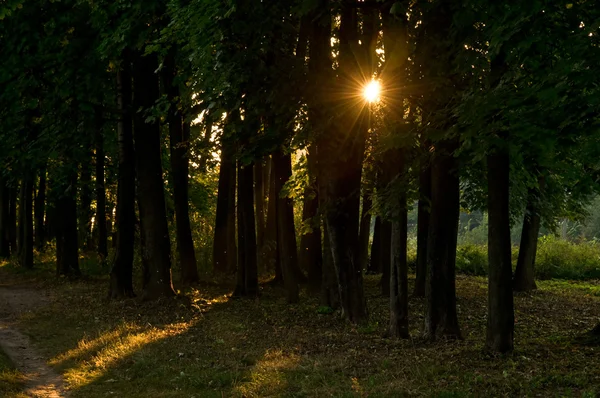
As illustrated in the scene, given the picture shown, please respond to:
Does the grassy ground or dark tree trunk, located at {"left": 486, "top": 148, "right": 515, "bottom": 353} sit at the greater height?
dark tree trunk, located at {"left": 486, "top": 148, "right": 515, "bottom": 353}

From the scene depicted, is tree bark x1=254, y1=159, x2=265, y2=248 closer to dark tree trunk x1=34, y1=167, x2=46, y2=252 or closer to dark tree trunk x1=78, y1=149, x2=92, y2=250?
dark tree trunk x1=78, y1=149, x2=92, y2=250

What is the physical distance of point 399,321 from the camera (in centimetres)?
1174

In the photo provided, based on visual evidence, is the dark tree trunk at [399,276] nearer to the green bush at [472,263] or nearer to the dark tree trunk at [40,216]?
the green bush at [472,263]

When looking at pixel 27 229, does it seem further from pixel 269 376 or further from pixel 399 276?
pixel 269 376

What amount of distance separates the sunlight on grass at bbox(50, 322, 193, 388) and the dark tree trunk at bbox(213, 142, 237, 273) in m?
9.57

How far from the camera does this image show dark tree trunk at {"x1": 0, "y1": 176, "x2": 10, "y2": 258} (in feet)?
116

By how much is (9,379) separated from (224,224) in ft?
48.5

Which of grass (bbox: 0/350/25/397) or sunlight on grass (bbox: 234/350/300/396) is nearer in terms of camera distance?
sunlight on grass (bbox: 234/350/300/396)

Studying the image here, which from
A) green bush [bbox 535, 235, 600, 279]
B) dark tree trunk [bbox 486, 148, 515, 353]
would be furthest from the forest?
green bush [bbox 535, 235, 600, 279]

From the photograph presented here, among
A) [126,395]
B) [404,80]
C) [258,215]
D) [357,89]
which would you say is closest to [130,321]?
[126,395]

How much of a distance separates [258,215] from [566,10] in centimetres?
1833

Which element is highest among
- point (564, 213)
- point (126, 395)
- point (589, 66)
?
point (589, 66)

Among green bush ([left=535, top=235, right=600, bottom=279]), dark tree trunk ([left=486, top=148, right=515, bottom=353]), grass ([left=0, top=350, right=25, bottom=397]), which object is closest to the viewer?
grass ([left=0, top=350, right=25, bottom=397])

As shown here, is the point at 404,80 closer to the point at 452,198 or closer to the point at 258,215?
the point at 452,198
